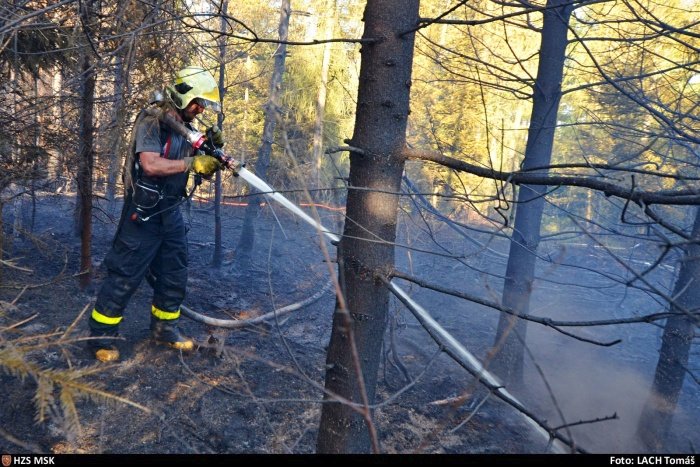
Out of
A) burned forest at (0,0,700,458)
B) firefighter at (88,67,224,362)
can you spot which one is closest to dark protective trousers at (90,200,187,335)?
firefighter at (88,67,224,362)

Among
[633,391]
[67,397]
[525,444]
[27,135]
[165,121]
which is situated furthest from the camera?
[633,391]

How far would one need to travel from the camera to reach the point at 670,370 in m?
5.76

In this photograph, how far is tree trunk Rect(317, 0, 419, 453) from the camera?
2.54 m

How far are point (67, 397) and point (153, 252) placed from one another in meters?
3.26

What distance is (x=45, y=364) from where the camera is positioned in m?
4.16

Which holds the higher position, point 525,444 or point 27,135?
point 27,135

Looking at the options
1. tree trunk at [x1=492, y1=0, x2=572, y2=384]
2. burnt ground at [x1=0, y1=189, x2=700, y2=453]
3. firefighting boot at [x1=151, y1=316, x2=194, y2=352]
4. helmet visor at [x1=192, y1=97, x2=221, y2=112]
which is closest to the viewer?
burnt ground at [x1=0, y1=189, x2=700, y2=453]

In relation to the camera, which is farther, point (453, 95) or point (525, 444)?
point (453, 95)

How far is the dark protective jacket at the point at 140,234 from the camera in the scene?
444cm

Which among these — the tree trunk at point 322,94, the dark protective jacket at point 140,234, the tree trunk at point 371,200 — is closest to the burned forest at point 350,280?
the tree trunk at point 371,200

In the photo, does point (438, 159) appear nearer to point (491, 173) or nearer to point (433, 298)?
point (491, 173)

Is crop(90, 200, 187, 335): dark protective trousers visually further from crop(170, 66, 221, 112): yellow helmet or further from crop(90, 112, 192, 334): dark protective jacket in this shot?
crop(170, 66, 221, 112): yellow helmet

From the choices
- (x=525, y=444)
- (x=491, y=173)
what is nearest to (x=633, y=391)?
(x=525, y=444)

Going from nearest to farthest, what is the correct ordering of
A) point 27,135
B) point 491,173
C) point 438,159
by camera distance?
point 491,173 < point 438,159 < point 27,135
